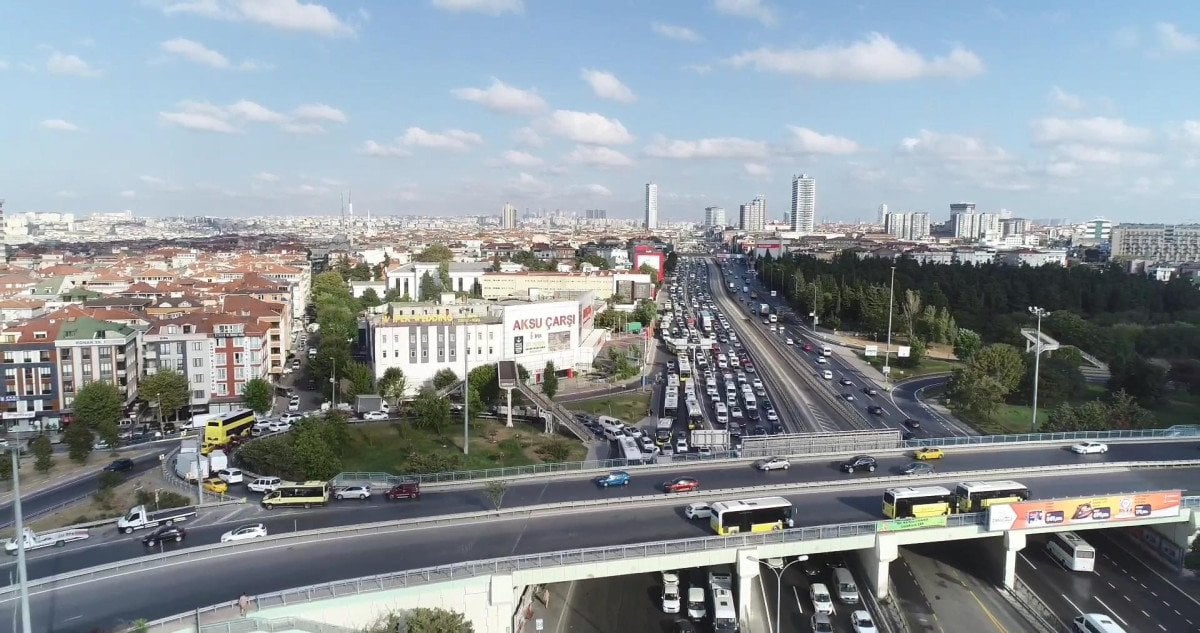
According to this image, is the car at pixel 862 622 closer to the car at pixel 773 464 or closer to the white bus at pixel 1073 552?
the car at pixel 773 464

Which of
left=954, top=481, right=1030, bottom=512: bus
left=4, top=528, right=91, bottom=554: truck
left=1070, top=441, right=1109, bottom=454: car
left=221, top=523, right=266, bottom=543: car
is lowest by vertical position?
left=4, top=528, right=91, bottom=554: truck

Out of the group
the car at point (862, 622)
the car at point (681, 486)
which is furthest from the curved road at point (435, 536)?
the car at point (862, 622)

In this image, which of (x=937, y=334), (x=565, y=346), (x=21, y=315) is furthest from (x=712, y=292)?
(x=21, y=315)

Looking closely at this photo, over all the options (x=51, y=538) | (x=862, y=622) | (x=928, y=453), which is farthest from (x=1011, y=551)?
(x=51, y=538)

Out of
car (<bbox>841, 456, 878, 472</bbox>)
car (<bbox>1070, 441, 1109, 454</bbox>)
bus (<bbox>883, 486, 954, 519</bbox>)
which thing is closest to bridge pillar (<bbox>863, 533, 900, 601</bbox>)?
bus (<bbox>883, 486, 954, 519</bbox>)

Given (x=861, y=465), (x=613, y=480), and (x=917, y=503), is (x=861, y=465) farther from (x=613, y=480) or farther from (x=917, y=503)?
(x=613, y=480)

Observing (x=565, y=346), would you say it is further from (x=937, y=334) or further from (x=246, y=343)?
(x=937, y=334)

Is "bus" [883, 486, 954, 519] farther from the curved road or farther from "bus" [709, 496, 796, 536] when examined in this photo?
"bus" [709, 496, 796, 536]
